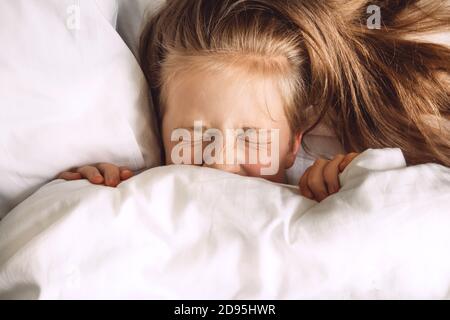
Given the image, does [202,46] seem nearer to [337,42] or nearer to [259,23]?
[259,23]

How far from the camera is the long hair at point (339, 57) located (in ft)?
3.18

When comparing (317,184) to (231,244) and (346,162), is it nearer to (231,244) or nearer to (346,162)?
(346,162)

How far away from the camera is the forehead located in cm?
91

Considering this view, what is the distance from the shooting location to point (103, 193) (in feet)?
2.33

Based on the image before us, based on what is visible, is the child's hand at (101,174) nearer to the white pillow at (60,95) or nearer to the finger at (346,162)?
the white pillow at (60,95)

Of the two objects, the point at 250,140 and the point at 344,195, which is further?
the point at 250,140

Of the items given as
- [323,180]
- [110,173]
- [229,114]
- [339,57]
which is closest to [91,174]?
[110,173]

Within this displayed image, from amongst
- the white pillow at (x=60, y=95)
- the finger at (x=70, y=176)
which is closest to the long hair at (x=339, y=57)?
the white pillow at (x=60, y=95)

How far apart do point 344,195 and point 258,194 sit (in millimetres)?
106

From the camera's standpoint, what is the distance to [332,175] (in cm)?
81

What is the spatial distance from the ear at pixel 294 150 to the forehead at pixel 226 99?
83mm

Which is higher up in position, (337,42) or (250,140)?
(337,42)

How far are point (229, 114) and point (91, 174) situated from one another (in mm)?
233
